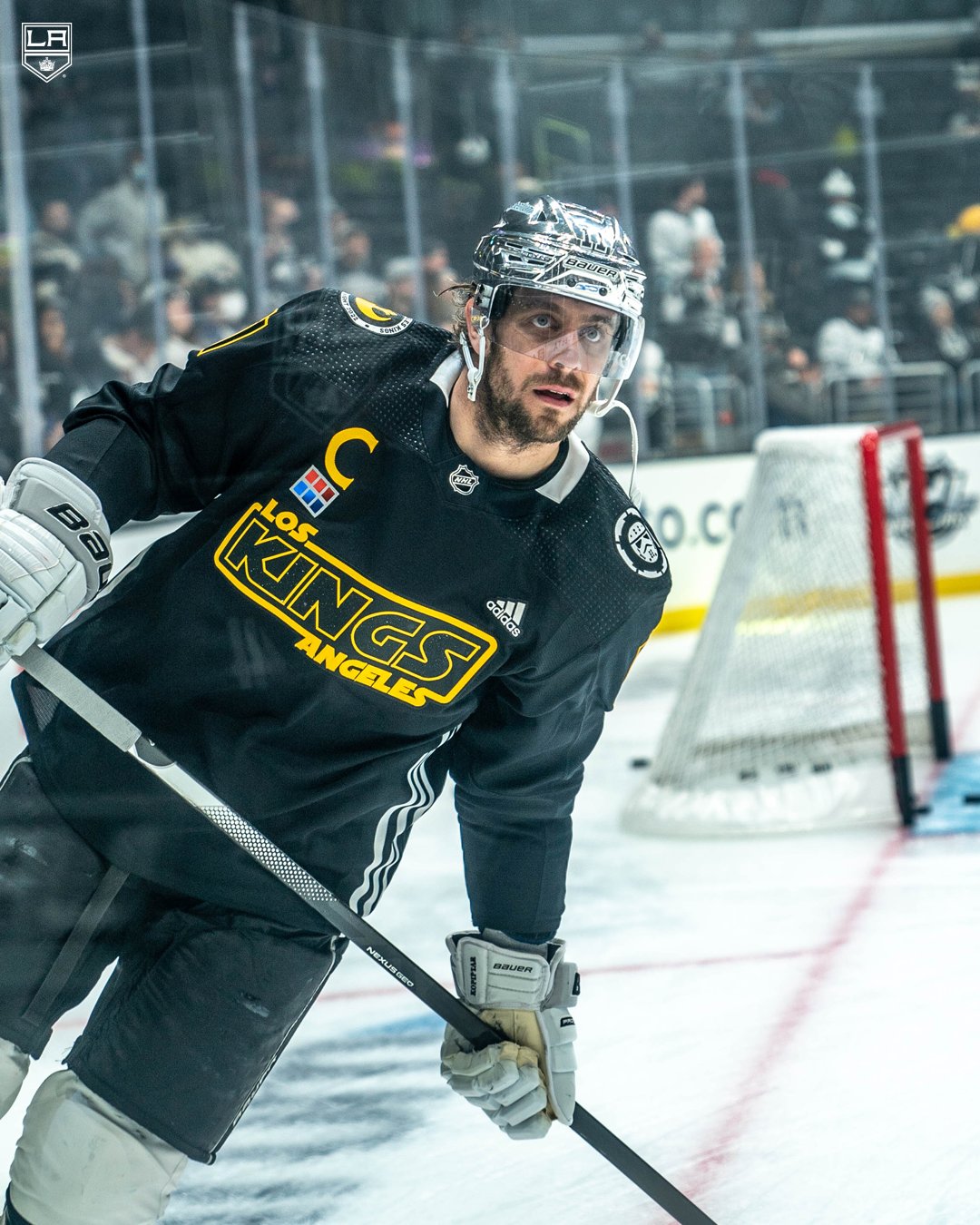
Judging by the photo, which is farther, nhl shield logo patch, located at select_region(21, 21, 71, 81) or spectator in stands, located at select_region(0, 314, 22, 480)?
spectator in stands, located at select_region(0, 314, 22, 480)

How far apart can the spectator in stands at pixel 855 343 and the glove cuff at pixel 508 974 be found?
483 cm

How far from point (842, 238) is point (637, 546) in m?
5.10

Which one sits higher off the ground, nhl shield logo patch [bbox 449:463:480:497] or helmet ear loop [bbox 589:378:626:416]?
helmet ear loop [bbox 589:378:626:416]

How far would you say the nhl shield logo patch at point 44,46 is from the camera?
1.72 metres

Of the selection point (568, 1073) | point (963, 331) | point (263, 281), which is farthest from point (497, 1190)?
point (963, 331)

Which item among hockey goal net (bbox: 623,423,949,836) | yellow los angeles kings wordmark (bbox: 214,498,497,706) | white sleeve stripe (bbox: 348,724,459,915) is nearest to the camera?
yellow los angeles kings wordmark (bbox: 214,498,497,706)

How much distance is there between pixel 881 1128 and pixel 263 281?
3.44 m

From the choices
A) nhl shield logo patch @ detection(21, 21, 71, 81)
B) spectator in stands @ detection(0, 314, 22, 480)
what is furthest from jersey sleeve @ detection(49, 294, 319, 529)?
spectator in stands @ detection(0, 314, 22, 480)

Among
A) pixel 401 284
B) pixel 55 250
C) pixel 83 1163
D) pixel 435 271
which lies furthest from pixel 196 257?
pixel 83 1163

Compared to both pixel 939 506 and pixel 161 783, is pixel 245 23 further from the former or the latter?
pixel 161 783

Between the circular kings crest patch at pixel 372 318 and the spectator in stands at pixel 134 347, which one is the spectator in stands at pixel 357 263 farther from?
the circular kings crest patch at pixel 372 318

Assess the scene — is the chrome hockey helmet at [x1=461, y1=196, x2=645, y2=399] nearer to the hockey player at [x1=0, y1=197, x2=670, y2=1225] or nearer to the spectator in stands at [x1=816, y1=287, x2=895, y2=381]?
the hockey player at [x1=0, y1=197, x2=670, y2=1225]

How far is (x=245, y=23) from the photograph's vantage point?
15.0 feet

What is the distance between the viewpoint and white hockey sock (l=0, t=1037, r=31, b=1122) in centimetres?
125
